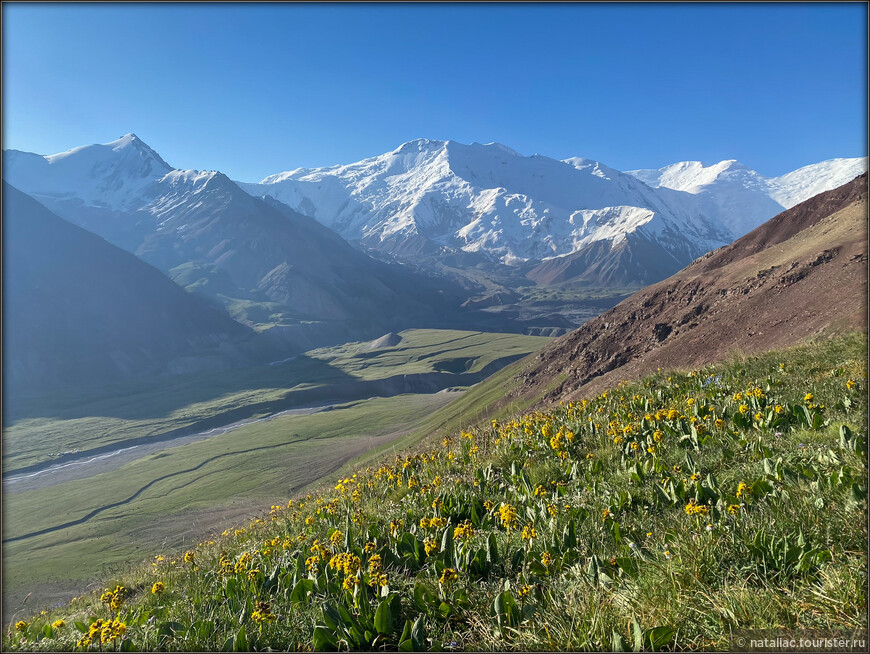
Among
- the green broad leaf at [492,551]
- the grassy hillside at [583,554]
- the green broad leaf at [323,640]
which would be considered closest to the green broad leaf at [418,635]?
the grassy hillside at [583,554]

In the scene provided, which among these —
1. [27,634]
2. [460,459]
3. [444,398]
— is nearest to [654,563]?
[460,459]

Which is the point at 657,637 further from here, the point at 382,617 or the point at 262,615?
the point at 262,615

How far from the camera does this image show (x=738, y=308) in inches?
1625

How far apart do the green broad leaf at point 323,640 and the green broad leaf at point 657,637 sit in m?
2.60

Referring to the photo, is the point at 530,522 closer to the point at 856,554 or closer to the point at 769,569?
the point at 769,569

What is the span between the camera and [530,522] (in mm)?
5945

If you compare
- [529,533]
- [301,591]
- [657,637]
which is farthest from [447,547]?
[657,637]

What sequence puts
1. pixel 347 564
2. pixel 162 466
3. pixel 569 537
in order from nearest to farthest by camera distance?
1. pixel 347 564
2. pixel 569 537
3. pixel 162 466

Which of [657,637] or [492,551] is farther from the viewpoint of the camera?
[492,551]

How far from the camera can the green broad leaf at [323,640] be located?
168 inches

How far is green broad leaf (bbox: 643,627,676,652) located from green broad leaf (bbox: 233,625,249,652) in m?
3.42

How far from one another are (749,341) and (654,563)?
3733 centimetres

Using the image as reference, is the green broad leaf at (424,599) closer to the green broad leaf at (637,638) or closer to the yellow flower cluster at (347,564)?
the yellow flower cluster at (347,564)

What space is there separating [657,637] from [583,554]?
1624mm
